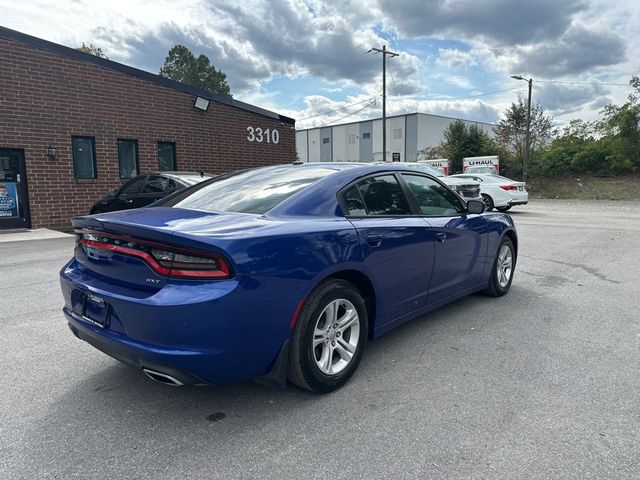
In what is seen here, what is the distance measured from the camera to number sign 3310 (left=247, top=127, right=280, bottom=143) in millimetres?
16708

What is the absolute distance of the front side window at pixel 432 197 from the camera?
4.08m

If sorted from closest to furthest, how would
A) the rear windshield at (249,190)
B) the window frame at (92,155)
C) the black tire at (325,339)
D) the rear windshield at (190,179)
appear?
the black tire at (325,339) → the rear windshield at (249,190) → the rear windshield at (190,179) → the window frame at (92,155)

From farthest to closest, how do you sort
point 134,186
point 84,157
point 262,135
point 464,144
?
point 464,144 < point 262,135 < point 84,157 < point 134,186

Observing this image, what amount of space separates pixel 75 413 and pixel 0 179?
11.2 meters

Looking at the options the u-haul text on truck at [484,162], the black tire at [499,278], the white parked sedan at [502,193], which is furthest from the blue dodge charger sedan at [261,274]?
the u-haul text on truck at [484,162]

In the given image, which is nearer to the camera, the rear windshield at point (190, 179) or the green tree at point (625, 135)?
the rear windshield at point (190, 179)

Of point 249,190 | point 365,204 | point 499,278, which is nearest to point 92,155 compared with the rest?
point 249,190

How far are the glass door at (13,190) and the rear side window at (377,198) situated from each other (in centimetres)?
1141

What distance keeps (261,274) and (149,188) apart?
810 cm

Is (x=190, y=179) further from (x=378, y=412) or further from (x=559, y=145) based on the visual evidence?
(x=559, y=145)

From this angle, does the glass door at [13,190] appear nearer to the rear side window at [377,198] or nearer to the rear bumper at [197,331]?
the rear bumper at [197,331]

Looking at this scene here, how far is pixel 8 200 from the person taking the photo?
11.9 meters

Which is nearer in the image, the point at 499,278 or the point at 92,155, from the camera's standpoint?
the point at 499,278

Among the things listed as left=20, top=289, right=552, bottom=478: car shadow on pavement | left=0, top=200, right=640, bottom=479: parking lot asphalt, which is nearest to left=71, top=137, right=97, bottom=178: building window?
left=0, top=200, right=640, bottom=479: parking lot asphalt
